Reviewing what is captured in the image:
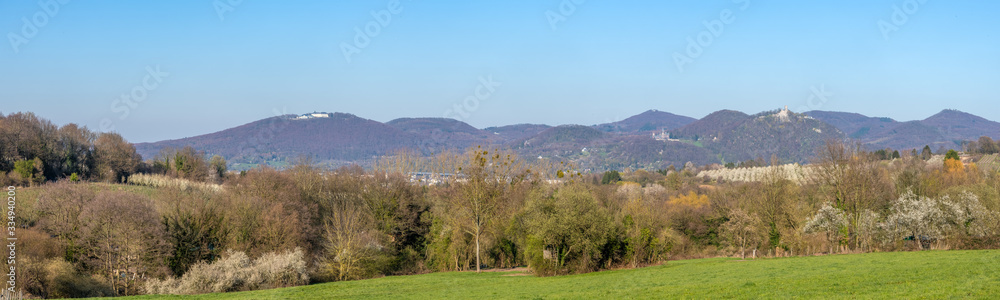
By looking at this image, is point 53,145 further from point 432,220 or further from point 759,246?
point 759,246

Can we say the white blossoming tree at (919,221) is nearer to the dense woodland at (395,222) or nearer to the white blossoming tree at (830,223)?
the dense woodland at (395,222)

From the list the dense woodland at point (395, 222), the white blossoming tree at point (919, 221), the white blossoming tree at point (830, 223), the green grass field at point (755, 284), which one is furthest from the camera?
the white blossoming tree at point (830, 223)

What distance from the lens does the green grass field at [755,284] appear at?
74.6ft

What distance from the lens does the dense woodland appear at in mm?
44562

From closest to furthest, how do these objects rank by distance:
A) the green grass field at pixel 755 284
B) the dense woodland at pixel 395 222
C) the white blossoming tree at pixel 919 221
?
the green grass field at pixel 755 284 → the dense woodland at pixel 395 222 → the white blossoming tree at pixel 919 221

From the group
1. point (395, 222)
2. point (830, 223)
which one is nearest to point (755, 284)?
point (830, 223)

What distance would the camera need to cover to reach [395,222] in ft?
225

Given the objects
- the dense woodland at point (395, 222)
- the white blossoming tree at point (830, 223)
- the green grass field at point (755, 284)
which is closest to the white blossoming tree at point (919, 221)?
the dense woodland at point (395, 222)

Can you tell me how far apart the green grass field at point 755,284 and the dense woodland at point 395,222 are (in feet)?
29.1

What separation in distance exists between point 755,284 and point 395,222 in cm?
4702

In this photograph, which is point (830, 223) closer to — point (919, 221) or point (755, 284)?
point (919, 221)

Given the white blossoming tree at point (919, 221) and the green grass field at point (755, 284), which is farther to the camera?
the white blossoming tree at point (919, 221)

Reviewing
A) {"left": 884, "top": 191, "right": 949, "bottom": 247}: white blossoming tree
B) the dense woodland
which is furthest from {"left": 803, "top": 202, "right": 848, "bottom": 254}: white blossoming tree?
{"left": 884, "top": 191, "right": 949, "bottom": 247}: white blossoming tree

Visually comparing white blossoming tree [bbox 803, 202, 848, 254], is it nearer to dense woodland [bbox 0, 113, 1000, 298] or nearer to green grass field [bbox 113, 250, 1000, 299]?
dense woodland [bbox 0, 113, 1000, 298]
